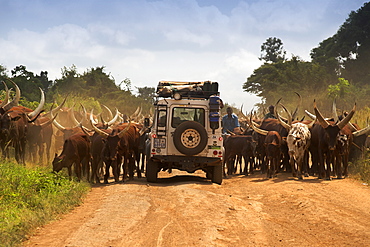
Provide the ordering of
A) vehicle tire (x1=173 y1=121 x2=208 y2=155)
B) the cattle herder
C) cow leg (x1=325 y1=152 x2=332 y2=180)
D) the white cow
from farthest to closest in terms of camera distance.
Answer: the cattle herder < the white cow < cow leg (x1=325 y1=152 x2=332 y2=180) < vehicle tire (x1=173 y1=121 x2=208 y2=155)

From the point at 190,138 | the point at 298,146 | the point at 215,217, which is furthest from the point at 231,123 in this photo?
the point at 215,217

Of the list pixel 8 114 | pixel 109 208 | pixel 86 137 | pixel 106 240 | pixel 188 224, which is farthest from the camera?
pixel 8 114

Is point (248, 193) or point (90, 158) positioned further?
point (90, 158)

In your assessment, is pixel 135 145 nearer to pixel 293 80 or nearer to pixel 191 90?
pixel 191 90

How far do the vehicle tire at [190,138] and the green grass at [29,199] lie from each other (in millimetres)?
2544

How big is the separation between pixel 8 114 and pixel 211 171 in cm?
604

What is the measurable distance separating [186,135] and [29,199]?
4.64 m

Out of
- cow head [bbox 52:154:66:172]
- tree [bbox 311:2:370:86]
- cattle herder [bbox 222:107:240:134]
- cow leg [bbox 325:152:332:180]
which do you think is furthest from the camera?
tree [bbox 311:2:370:86]

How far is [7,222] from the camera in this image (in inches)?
308

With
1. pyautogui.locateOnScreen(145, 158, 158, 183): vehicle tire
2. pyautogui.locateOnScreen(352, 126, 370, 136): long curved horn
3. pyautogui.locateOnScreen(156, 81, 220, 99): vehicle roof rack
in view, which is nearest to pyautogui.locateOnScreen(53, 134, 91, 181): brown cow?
pyautogui.locateOnScreen(145, 158, 158, 183): vehicle tire

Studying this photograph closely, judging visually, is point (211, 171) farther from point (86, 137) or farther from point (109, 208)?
point (109, 208)

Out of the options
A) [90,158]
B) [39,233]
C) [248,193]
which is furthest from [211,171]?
[39,233]

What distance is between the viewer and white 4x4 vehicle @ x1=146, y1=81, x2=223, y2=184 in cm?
1337

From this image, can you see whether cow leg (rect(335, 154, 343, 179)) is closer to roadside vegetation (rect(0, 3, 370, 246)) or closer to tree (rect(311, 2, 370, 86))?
roadside vegetation (rect(0, 3, 370, 246))
